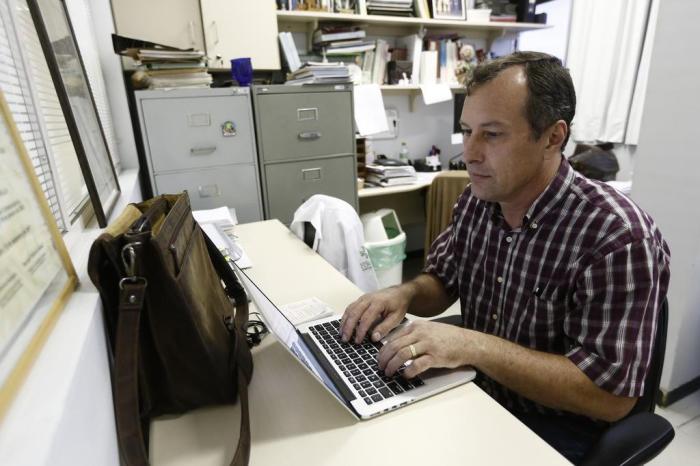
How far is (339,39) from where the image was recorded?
9.00 ft

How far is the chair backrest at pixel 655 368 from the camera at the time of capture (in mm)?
843

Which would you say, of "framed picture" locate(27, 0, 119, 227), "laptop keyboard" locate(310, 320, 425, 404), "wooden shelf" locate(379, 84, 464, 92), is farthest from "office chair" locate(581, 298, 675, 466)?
"wooden shelf" locate(379, 84, 464, 92)

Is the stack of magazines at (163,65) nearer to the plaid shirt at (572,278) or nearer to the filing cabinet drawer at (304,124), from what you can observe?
the filing cabinet drawer at (304,124)

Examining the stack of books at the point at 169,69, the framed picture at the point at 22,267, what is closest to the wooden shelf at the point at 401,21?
the stack of books at the point at 169,69

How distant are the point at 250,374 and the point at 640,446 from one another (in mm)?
721

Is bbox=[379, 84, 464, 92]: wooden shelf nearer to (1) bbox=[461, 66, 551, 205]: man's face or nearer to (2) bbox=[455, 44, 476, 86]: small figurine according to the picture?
(2) bbox=[455, 44, 476, 86]: small figurine

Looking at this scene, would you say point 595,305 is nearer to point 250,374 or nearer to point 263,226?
point 250,374

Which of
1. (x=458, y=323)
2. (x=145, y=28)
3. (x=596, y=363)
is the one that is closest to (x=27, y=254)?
(x=596, y=363)

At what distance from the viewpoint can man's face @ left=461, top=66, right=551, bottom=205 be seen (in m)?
0.93

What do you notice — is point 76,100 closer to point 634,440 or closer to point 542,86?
point 542,86

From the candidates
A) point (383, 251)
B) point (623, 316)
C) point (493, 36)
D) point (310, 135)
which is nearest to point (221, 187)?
point (310, 135)

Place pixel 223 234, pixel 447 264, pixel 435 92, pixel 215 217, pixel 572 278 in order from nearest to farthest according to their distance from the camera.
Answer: pixel 572 278 < pixel 447 264 < pixel 223 234 < pixel 215 217 < pixel 435 92

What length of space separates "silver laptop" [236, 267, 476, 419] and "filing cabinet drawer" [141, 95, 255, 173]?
1.42 meters

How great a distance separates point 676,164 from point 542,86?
1034 mm
